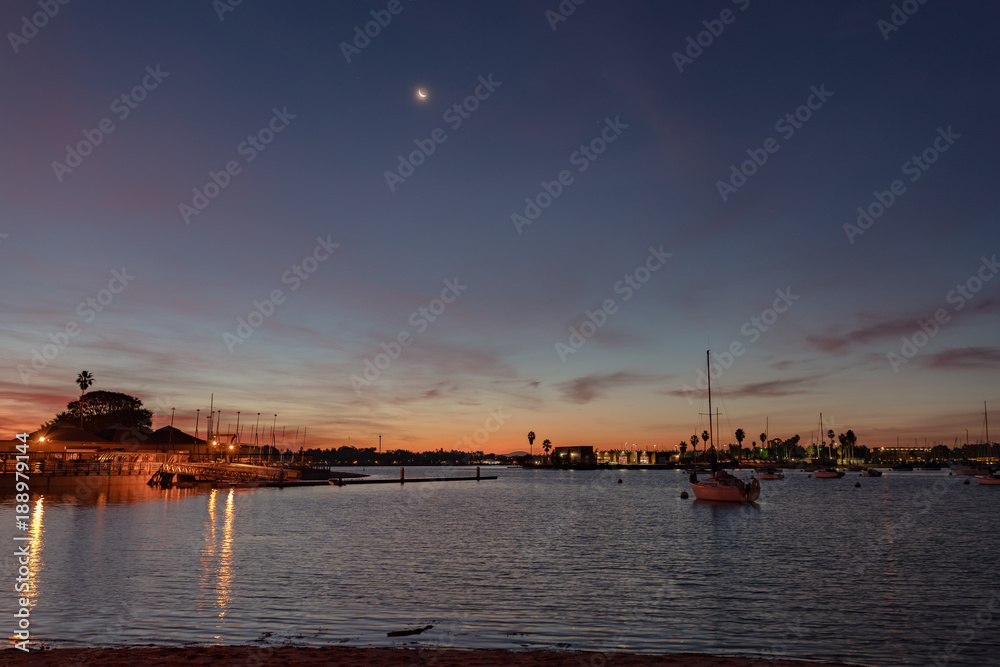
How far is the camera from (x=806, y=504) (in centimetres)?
9119

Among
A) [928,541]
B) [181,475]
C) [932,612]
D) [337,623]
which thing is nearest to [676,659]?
[337,623]

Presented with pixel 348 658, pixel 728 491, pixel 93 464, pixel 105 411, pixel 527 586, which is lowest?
pixel 728 491

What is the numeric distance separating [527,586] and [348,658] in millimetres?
13886

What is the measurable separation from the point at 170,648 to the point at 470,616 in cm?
950

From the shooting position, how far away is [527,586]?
28.2 metres

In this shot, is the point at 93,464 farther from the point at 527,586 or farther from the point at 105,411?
the point at 527,586

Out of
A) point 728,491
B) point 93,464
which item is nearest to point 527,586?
point 728,491

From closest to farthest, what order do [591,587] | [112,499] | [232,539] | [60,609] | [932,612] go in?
[60,609] < [932,612] < [591,587] < [232,539] < [112,499]

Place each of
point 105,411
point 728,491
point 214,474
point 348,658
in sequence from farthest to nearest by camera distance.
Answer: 1. point 105,411
2. point 214,474
3. point 728,491
4. point 348,658

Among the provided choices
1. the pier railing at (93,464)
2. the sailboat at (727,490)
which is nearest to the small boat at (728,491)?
the sailboat at (727,490)

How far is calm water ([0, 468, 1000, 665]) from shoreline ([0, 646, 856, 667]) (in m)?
1.73

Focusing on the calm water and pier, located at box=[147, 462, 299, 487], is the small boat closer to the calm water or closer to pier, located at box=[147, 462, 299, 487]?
the calm water

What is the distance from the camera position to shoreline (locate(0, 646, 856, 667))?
1486cm

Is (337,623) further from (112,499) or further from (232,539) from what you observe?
(112,499)
